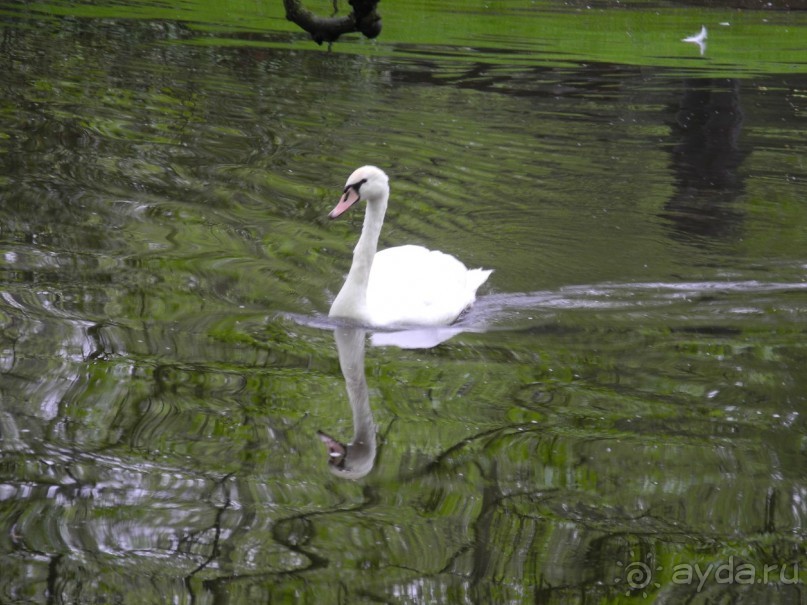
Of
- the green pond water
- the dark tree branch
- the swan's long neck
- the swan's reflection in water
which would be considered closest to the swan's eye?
the swan's long neck

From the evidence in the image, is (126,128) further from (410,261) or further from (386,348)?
A: (386,348)

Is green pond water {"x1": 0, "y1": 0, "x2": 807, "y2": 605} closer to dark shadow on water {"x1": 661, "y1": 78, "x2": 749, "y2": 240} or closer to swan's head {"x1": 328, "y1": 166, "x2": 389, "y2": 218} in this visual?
dark shadow on water {"x1": 661, "y1": 78, "x2": 749, "y2": 240}

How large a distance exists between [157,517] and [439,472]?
1.16m

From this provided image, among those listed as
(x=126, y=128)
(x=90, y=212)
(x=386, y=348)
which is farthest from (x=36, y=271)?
(x=126, y=128)

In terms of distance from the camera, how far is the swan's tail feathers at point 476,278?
25.0 feet

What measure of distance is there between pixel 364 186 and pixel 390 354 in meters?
1.09

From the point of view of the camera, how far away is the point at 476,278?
7.79 m

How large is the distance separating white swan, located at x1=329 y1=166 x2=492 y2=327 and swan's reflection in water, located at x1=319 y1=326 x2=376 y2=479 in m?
0.35

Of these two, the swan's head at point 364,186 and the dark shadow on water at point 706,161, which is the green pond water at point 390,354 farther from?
the swan's head at point 364,186

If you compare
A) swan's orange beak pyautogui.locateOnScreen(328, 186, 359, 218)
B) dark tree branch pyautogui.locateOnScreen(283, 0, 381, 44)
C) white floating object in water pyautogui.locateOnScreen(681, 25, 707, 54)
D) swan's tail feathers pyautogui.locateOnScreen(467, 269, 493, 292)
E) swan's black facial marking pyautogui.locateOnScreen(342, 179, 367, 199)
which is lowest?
swan's tail feathers pyautogui.locateOnScreen(467, 269, 493, 292)

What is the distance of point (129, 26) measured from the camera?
58.6 ft

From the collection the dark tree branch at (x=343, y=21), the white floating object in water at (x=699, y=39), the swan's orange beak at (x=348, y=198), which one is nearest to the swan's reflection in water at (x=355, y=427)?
the swan's orange beak at (x=348, y=198)

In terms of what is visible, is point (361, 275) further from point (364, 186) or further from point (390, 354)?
point (390, 354)

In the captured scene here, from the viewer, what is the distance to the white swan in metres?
6.86
